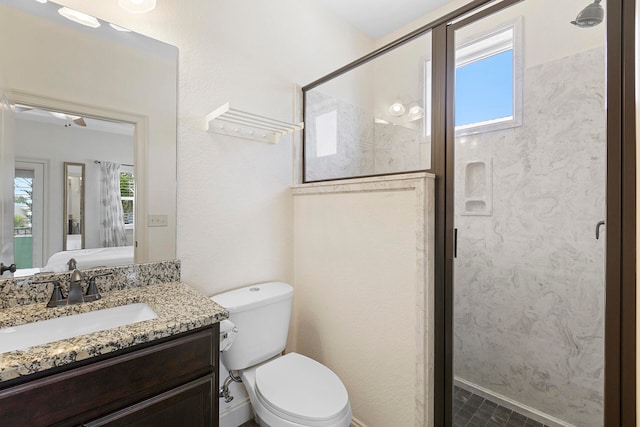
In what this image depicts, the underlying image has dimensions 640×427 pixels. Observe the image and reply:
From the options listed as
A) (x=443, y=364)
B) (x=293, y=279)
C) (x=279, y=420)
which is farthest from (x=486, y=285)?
(x=279, y=420)

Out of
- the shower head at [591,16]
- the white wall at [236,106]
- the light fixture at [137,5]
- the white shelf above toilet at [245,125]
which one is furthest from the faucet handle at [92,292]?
the shower head at [591,16]

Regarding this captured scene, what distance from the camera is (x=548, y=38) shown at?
1.39m

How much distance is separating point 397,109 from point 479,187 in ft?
2.17

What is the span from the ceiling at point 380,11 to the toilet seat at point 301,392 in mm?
2443

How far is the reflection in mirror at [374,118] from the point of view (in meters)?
1.48

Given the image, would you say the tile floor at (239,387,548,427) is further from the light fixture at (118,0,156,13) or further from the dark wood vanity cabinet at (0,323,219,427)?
the light fixture at (118,0,156,13)

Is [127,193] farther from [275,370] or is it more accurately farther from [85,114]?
[275,370]

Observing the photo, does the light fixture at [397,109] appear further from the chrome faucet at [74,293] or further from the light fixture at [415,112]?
the chrome faucet at [74,293]

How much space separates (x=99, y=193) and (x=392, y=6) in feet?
7.55

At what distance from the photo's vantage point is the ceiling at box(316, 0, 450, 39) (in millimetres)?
2166

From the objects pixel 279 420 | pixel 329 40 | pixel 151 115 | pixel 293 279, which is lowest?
pixel 279 420

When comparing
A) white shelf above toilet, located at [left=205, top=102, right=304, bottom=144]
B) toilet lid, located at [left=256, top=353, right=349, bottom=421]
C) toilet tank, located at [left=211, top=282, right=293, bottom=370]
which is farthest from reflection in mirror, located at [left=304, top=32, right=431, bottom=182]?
toilet lid, located at [left=256, top=353, right=349, bottom=421]

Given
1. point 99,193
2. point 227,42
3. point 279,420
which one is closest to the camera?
point 279,420

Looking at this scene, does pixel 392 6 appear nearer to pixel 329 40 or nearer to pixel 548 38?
pixel 329 40
